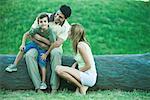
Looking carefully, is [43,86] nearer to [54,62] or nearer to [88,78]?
[54,62]

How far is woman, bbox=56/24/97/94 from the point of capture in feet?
14.6

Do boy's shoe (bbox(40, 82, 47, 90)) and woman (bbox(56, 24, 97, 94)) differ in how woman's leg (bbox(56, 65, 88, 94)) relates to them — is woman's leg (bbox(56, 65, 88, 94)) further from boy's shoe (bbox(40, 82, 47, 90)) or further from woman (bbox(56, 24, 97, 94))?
boy's shoe (bbox(40, 82, 47, 90))

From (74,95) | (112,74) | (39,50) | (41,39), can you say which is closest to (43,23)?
A: (41,39)

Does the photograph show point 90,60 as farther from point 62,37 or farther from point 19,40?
point 19,40

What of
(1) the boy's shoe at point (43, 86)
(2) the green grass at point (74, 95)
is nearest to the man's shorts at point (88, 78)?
(2) the green grass at point (74, 95)

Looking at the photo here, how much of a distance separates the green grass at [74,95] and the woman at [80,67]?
0.40 ft

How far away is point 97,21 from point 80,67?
2.55 m

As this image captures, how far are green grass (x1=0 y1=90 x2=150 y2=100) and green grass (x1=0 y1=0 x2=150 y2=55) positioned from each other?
1554 mm

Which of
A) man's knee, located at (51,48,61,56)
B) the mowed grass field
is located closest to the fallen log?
man's knee, located at (51,48,61,56)

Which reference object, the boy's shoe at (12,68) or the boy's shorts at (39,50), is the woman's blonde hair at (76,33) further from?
the boy's shoe at (12,68)

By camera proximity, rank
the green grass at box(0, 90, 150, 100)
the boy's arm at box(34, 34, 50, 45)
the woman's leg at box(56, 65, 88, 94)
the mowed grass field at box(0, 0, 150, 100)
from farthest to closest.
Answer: the mowed grass field at box(0, 0, 150, 100) < the boy's arm at box(34, 34, 50, 45) < the woman's leg at box(56, 65, 88, 94) < the green grass at box(0, 90, 150, 100)

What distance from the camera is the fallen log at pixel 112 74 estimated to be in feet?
15.1

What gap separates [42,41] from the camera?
456cm

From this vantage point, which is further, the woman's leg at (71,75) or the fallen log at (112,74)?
the fallen log at (112,74)
